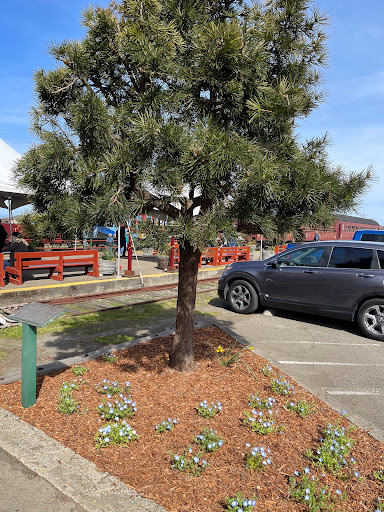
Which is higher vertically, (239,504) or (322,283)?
(322,283)

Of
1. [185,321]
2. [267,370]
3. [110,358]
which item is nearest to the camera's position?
[185,321]

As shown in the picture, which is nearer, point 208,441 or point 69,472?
point 69,472

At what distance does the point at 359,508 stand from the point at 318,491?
0.85 feet

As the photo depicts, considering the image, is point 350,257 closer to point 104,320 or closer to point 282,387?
point 282,387

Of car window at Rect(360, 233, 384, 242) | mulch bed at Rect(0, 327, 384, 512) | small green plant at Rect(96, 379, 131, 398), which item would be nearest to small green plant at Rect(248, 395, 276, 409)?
mulch bed at Rect(0, 327, 384, 512)

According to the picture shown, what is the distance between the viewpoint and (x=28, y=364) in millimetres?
3646

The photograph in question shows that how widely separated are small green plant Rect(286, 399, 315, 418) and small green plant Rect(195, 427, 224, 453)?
3.17 ft

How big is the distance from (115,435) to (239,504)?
113cm

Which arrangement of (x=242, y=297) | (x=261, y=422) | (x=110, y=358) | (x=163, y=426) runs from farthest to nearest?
(x=242, y=297), (x=110, y=358), (x=261, y=422), (x=163, y=426)

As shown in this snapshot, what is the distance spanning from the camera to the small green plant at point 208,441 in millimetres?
3086

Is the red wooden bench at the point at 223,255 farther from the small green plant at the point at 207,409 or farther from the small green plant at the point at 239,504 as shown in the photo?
the small green plant at the point at 239,504

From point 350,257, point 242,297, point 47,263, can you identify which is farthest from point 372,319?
point 47,263

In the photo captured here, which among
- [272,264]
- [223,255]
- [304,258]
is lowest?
[223,255]

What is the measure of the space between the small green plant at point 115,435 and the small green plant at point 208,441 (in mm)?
509
